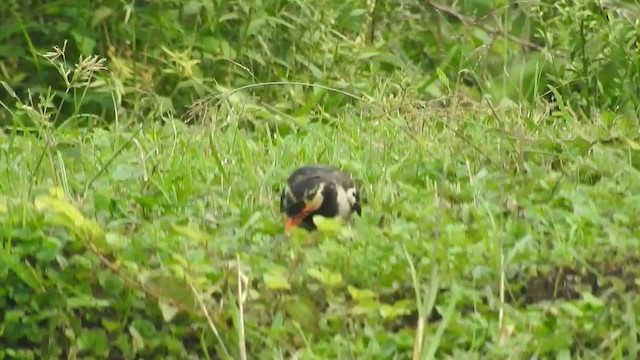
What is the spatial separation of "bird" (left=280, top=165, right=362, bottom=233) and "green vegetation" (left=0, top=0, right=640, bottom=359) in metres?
0.07

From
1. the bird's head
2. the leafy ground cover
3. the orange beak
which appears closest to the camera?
the leafy ground cover

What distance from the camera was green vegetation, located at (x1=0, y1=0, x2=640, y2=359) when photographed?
346 centimetres

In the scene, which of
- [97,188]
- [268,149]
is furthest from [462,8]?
[97,188]

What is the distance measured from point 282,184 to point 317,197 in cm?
53

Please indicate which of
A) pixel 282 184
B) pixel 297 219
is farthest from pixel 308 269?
pixel 282 184

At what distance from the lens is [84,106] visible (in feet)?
22.0

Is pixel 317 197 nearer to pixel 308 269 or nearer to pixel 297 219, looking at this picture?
pixel 297 219

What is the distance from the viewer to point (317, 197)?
4.20 metres

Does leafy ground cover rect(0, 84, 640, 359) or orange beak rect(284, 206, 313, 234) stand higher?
leafy ground cover rect(0, 84, 640, 359)

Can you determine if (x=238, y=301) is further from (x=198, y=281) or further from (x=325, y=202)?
(x=325, y=202)

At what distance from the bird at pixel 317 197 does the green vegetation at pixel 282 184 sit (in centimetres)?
7

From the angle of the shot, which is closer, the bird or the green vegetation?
the green vegetation

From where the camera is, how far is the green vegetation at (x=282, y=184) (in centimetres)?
346

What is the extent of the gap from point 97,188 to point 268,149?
48.8 inches
